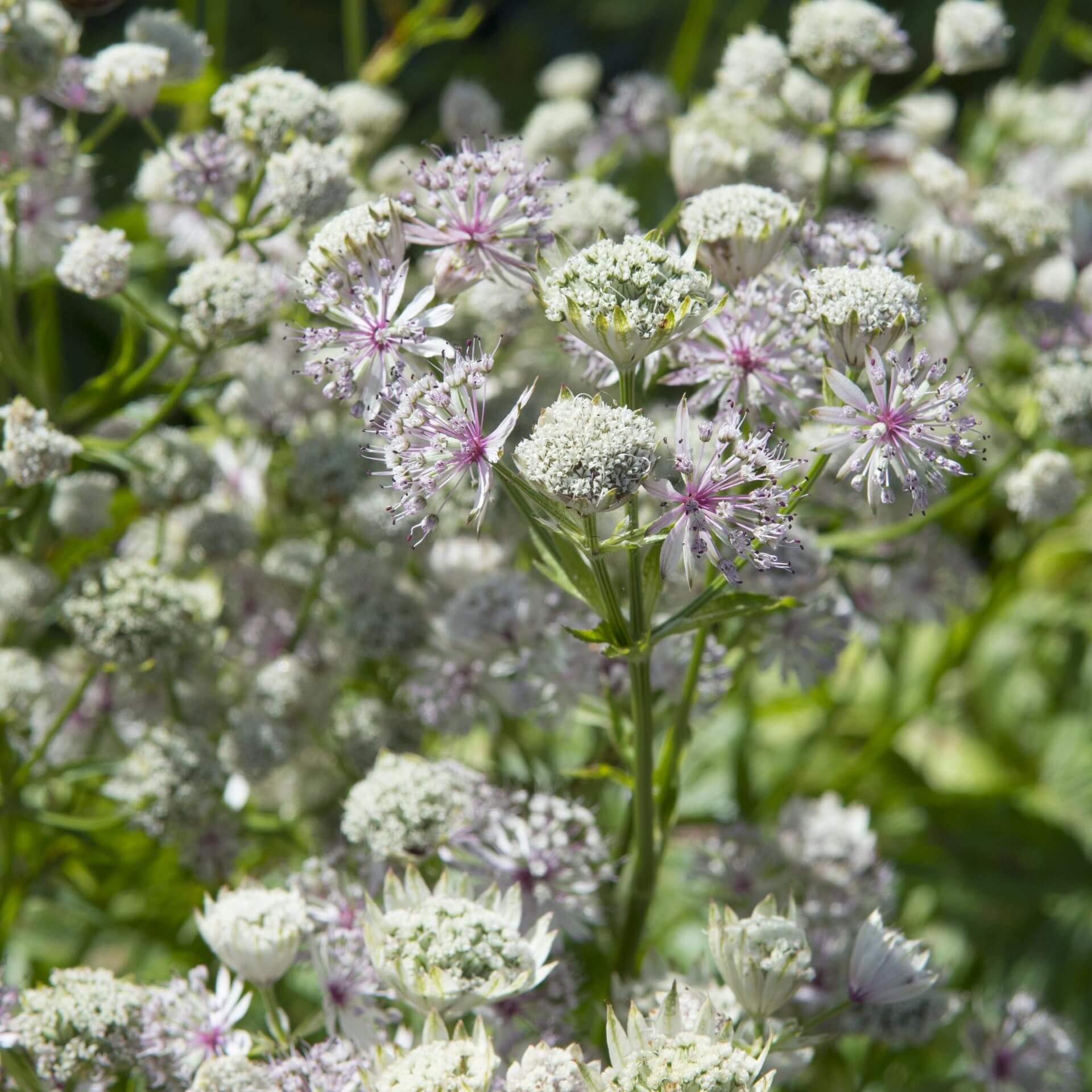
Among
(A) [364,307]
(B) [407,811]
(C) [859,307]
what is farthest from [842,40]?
(B) [407,811]

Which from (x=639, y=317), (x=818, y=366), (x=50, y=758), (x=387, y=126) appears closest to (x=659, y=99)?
(x=387, y=126)

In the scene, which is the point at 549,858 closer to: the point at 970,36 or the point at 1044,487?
the point at 1044,487

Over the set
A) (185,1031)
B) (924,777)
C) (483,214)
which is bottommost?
(924,777)

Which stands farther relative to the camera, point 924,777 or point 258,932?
point 924,777

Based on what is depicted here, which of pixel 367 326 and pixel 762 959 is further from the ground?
pixel 367 326

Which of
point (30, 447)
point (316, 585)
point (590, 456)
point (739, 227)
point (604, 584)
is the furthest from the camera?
point (316, 585)

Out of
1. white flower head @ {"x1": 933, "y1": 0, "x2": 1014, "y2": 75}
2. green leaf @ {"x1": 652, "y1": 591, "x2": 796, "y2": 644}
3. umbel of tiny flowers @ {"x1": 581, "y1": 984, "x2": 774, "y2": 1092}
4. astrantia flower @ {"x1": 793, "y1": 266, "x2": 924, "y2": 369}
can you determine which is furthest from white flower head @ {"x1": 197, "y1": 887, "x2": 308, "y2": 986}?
white flower head @ {"x1": 933, "y1": 0, "x2": 1014, "y2": 75}

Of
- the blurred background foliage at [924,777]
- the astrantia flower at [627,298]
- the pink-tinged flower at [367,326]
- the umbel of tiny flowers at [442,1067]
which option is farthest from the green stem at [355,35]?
the umbel of tiny flowers at [442,1067]

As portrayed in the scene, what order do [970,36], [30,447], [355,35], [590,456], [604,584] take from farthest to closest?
[355,35] → [970,36] → [30,447] → [604,584] → [590,456]

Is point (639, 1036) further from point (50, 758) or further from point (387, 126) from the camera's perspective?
point (387, 126)
